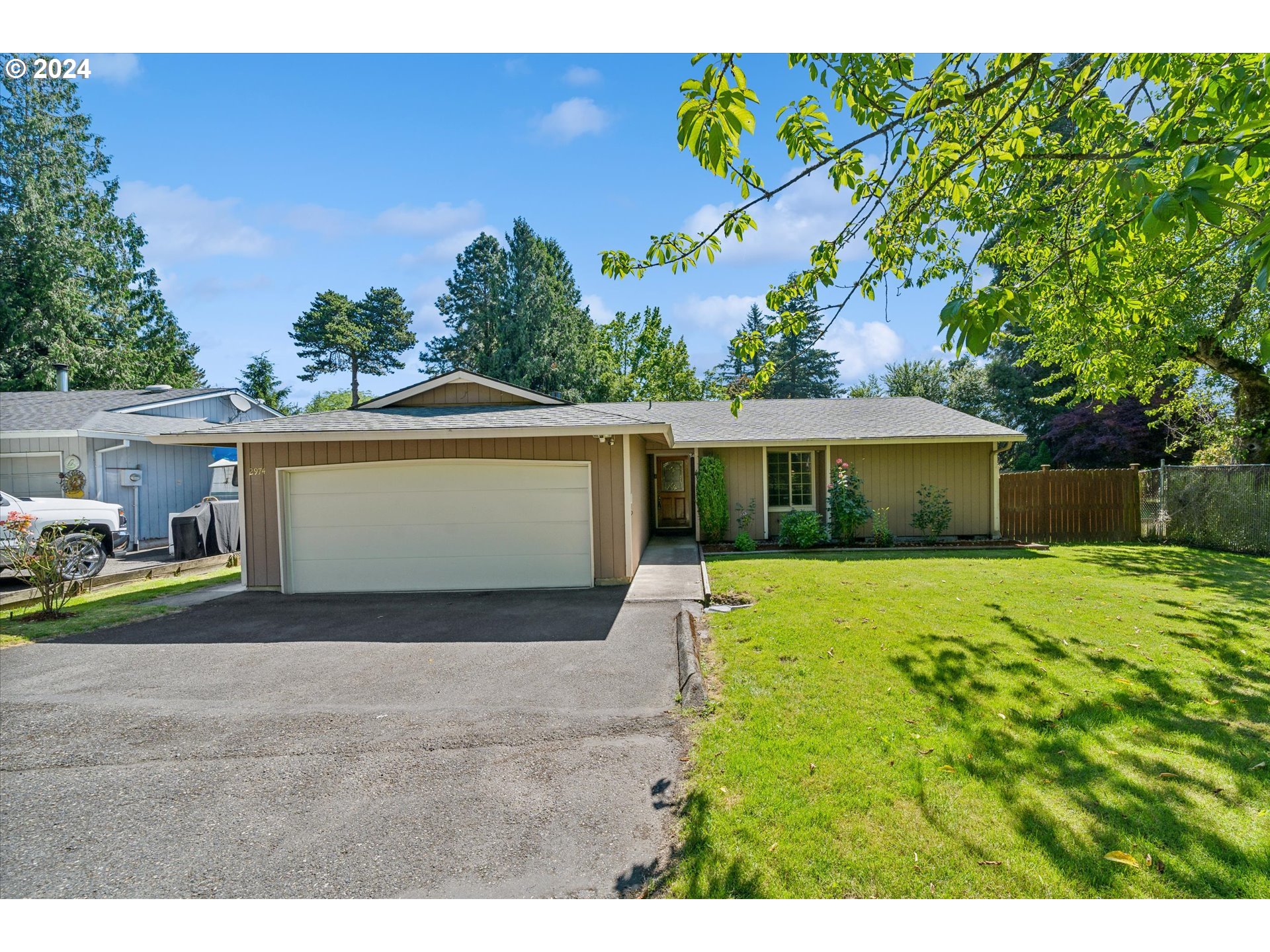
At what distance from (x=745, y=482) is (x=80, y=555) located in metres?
11.5

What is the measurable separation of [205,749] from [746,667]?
149 inches

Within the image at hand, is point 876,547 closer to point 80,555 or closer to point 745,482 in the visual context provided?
point 745,482

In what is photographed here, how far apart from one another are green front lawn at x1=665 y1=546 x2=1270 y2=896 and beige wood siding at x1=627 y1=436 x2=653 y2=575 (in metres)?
3.39

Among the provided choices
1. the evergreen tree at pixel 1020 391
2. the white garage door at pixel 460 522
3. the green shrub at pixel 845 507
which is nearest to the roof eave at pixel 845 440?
the green shrub at pixel 845 507

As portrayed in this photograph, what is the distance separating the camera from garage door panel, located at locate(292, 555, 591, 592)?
8.88m

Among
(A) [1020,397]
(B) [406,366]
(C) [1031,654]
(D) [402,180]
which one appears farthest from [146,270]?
(A) [1020,397]

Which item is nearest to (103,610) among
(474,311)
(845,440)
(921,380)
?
(845,440)

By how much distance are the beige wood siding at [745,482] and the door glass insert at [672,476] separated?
199 centimetres

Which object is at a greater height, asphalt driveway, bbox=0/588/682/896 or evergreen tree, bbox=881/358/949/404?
evergreen tree, bbox=881/358/949/404

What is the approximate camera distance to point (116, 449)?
13242 millimetres

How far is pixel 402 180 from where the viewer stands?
18.9 ft

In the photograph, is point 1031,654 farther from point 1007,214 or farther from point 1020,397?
point 1020,397

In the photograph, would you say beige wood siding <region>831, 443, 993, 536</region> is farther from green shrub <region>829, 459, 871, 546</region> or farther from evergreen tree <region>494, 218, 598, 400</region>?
evergreen tree <region>494, 218, 598, 400</region>

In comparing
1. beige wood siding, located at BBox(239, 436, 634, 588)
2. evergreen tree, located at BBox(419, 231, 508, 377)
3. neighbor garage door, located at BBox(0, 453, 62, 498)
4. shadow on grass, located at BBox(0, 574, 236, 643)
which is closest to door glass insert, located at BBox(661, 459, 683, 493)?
beige wood siding, located at BBox(239, 436, 634, 588)
